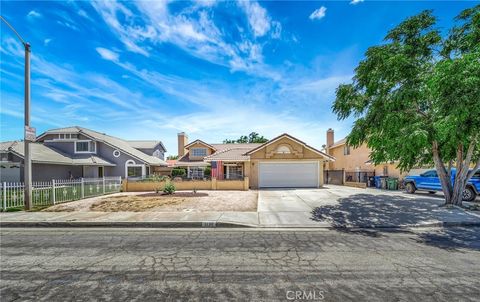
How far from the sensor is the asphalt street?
3781 millimetres

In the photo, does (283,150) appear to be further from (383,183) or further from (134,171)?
(134,171)

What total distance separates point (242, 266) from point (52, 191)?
12.3m

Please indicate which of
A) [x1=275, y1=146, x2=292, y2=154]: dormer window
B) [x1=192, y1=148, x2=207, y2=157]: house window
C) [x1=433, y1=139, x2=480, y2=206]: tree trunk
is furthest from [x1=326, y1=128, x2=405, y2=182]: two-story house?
[x1=192, y1=148, x2=207, y2=157]: house window

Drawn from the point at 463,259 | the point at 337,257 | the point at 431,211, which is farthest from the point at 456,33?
the point at 337,257

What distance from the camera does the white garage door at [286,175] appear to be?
73.2ft

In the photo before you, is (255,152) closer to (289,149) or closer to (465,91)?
(289,149)

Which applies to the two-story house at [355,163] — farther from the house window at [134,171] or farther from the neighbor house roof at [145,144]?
the neighbor house roof at [145,144]

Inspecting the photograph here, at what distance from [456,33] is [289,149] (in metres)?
13.8

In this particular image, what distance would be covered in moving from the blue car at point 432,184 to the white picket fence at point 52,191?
22.4m

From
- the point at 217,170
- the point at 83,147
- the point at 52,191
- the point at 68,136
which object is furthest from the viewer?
the point at 68,136

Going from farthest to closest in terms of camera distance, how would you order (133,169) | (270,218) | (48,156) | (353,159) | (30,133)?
(353,159) < (133,169) < (48,156) < (30,133) < (270,218)

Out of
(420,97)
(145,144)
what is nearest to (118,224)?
(420,97)

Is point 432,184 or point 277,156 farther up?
point 277,156

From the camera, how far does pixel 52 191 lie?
12383 millimetres
